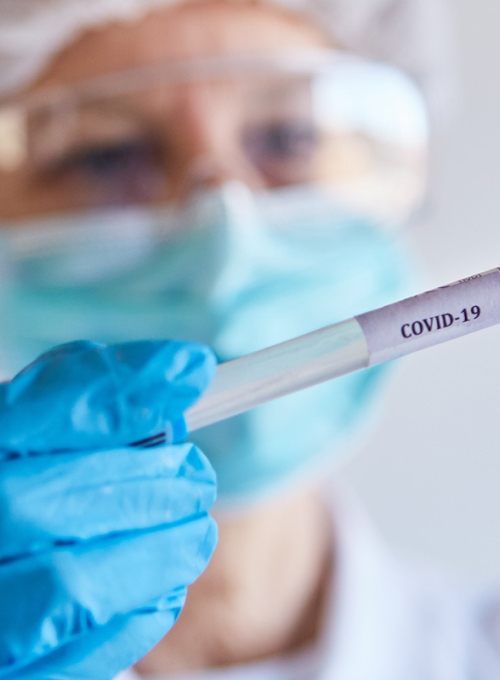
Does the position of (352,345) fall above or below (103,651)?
above

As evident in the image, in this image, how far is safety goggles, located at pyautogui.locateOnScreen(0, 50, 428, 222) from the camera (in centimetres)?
113

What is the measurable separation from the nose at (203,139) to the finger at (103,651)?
70cm

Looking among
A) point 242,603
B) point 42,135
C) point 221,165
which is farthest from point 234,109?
point 242,603

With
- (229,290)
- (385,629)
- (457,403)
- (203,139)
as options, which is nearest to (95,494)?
(229,290)

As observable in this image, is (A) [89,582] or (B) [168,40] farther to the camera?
(B) [168,40]

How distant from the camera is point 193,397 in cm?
60

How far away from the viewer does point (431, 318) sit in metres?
0.59

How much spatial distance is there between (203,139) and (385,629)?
88 centimetres

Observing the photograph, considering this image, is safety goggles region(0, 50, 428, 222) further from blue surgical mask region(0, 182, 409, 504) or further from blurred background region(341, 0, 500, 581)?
blurred background region(341, 0, 500, 581)

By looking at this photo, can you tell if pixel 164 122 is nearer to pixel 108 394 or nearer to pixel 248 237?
pixel 248 237

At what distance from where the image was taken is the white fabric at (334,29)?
1.08 meters

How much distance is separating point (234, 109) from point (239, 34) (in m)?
0.12

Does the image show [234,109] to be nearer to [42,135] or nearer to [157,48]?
[157,48]

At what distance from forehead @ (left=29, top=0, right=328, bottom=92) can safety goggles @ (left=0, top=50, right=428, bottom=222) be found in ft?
0.10
